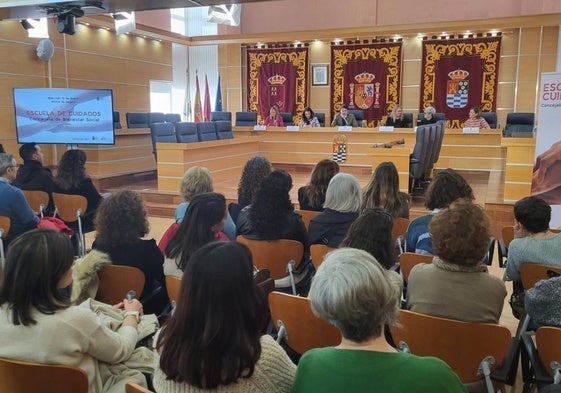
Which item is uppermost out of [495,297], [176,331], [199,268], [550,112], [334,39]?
[334,39]

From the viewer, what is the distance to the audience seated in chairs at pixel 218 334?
1197mm

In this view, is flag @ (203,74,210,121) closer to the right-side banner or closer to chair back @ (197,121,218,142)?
chair back @ (197,121,218,142)

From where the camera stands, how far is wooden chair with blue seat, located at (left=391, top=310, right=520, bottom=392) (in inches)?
67.2

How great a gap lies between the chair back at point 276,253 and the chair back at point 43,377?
1.56 meters

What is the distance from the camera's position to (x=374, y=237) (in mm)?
2096

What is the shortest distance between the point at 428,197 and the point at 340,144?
5.98 m

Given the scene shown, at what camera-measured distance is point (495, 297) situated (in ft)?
6.28

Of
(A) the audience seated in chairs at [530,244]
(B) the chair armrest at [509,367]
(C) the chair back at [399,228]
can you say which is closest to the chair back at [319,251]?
(C) the chair back at [399,228]

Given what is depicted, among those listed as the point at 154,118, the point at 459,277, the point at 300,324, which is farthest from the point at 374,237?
the point at 154,118

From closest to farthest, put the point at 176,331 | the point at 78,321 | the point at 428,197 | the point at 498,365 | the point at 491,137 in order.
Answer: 1. the point at 176,331
2. the point at 78,321
3. the point at 498,365
4. the point at 428,197
5. the point at 491,137

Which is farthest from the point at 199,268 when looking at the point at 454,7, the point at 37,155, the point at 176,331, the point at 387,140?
the point at 454,7

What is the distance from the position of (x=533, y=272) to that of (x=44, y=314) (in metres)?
2.15

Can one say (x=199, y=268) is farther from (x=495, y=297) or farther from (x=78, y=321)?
(x=495, y=297)

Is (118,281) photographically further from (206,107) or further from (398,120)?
(206,107)
